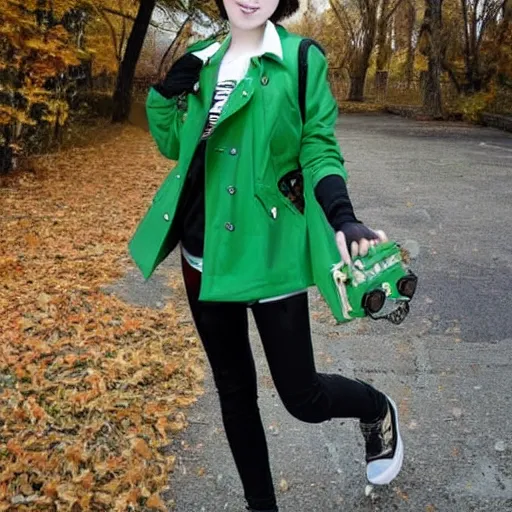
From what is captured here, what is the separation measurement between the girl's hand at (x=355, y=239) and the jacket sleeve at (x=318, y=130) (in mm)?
202

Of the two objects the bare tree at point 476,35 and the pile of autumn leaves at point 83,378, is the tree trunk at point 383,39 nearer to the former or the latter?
the bare tree at point 476,35

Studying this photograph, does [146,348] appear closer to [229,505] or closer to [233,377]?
[229,505]

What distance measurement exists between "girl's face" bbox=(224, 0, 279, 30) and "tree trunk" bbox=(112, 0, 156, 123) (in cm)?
1621

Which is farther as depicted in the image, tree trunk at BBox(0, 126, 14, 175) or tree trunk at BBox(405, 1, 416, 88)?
tree trunk at BBox(405, 1, 416, 88)

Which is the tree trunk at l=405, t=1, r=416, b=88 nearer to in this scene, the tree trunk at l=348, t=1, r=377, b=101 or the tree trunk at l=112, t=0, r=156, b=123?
the tree trunk at l=348, t=1, r=377, b=101

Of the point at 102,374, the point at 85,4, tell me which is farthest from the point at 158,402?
the point at 85,4

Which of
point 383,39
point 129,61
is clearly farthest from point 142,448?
point 383,39

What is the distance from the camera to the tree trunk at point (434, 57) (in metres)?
21.1

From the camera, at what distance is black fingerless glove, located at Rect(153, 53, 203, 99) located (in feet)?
6.84

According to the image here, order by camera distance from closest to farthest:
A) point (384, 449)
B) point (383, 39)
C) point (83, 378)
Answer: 1. point (384, 449)
2. point (83, 378)
3. point (383, 39)

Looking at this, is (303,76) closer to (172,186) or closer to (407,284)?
(172,186)

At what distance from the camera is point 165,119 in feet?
7.13

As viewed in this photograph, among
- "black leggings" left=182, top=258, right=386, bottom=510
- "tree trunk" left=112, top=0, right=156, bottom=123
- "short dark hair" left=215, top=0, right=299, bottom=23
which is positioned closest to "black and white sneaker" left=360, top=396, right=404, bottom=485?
"black leggings" left=182, top=258, right=386, bottom=510

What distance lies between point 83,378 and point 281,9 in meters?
2.39
